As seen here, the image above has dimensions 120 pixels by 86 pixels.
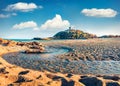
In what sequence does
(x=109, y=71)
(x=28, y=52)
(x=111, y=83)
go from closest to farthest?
(x=111, y=83) < (x=109, y=71) < (x=28, y=52)

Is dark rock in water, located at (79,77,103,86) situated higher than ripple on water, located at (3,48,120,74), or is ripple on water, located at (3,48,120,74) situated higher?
dark rock in water, located at (79,77,103,86)

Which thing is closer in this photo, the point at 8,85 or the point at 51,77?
the point at 8,85

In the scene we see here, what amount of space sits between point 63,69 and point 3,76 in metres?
11.7

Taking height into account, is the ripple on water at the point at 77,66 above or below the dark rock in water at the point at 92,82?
below

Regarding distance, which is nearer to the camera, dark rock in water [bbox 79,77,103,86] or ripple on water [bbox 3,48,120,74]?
dark rock in water [bbox 79,77,103,86]

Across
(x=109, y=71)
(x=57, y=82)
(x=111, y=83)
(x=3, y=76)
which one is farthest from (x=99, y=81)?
(x=109, y=71)

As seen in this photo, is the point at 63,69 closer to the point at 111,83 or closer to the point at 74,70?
the point at 74,70

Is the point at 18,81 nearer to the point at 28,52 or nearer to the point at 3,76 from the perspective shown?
the point at 3,76

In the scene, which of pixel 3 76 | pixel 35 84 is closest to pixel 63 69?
pixel 3 76

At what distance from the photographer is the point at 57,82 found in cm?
1451

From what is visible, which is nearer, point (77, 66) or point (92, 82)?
point (92, 82)

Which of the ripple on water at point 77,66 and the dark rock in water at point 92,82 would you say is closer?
the dark rock in water at point 92,82

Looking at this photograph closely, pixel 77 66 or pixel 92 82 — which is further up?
pixel 92 82

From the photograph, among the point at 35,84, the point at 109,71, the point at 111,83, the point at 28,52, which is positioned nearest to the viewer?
the point at 35,84
